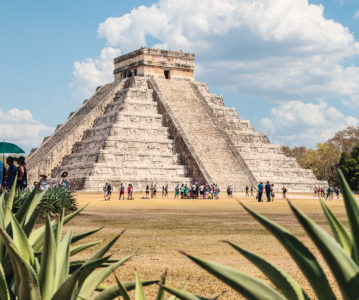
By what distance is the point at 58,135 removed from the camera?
45875mm

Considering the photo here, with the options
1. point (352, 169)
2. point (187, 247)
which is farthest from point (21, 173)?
point (352, 169)

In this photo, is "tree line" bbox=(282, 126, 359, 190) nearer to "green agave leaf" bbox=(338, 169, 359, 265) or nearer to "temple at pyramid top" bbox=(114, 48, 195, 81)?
"temple at pyramid top" bbox=(114, 48, 195, 81)

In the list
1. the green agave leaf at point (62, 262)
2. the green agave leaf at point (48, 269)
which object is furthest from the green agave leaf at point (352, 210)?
the green agave leaf at point (62, 262)

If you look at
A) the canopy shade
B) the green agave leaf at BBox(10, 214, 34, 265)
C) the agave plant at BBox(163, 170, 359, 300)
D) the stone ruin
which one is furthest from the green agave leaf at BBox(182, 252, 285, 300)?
the stone ruin

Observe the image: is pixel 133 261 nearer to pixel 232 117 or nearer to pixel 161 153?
pixel 161 153

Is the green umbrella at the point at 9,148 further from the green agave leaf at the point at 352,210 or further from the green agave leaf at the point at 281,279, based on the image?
the green agave leaf at the point at 352,210

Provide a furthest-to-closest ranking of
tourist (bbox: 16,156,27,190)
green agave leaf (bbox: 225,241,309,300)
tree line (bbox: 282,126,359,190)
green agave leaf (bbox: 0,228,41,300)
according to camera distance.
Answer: tree line (bbox: 282,126,359,190) < tourist (bbox: 16,156,27,190) < green agave leaf (bbox: 0,228,41,300) < green agave leaf (bbox: 225,241,309,300)

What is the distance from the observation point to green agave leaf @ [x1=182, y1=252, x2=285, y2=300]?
1936 mm

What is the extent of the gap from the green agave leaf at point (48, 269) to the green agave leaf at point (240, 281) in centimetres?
94

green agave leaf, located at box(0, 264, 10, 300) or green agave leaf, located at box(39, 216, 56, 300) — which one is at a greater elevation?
green agave leaf, located at box(39, 216, 56, 300)

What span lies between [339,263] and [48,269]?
1.45 m

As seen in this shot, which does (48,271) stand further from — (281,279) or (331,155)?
(331,155)

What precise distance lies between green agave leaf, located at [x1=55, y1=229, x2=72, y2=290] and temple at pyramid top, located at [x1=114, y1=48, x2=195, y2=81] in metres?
44.6

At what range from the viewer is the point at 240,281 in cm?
195
